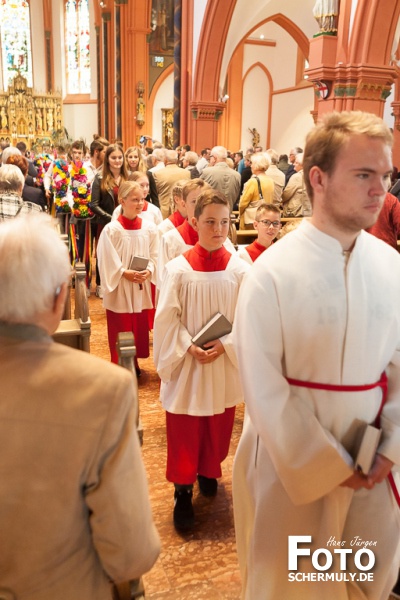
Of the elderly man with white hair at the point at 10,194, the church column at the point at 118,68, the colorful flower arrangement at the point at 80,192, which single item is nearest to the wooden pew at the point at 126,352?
the elderly man with white hair at the point at 10,194

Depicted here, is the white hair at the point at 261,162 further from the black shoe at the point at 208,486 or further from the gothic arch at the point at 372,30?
the black shoe at the point at 208,486

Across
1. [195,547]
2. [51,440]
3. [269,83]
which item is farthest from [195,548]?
[269,83]

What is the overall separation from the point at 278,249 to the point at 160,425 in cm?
239

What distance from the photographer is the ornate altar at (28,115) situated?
81.8 feet

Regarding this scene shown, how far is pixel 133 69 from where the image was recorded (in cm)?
1931

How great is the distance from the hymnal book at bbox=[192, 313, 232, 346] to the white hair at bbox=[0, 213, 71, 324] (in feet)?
4.85

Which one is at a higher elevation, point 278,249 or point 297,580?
point 278,249

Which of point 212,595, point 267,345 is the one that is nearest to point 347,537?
point 267,345

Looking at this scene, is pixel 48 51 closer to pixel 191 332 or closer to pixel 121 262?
pixel 121 262

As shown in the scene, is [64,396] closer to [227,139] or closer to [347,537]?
[347,537]

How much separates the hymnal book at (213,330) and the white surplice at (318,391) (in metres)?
0.88

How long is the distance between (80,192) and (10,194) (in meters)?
2.28

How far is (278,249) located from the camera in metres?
1.82

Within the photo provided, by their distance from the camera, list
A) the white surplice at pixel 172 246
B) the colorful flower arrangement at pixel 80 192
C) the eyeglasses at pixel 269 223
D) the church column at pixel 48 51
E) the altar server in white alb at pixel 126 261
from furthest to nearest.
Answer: the church column at pixel 48 51 → the colorful flower arrangement at pixel 80 192 → the altar server in white alb at pixel 126 261 → the white surplice at pixel 172 246 → the eyeglasses at pixel 269 223
